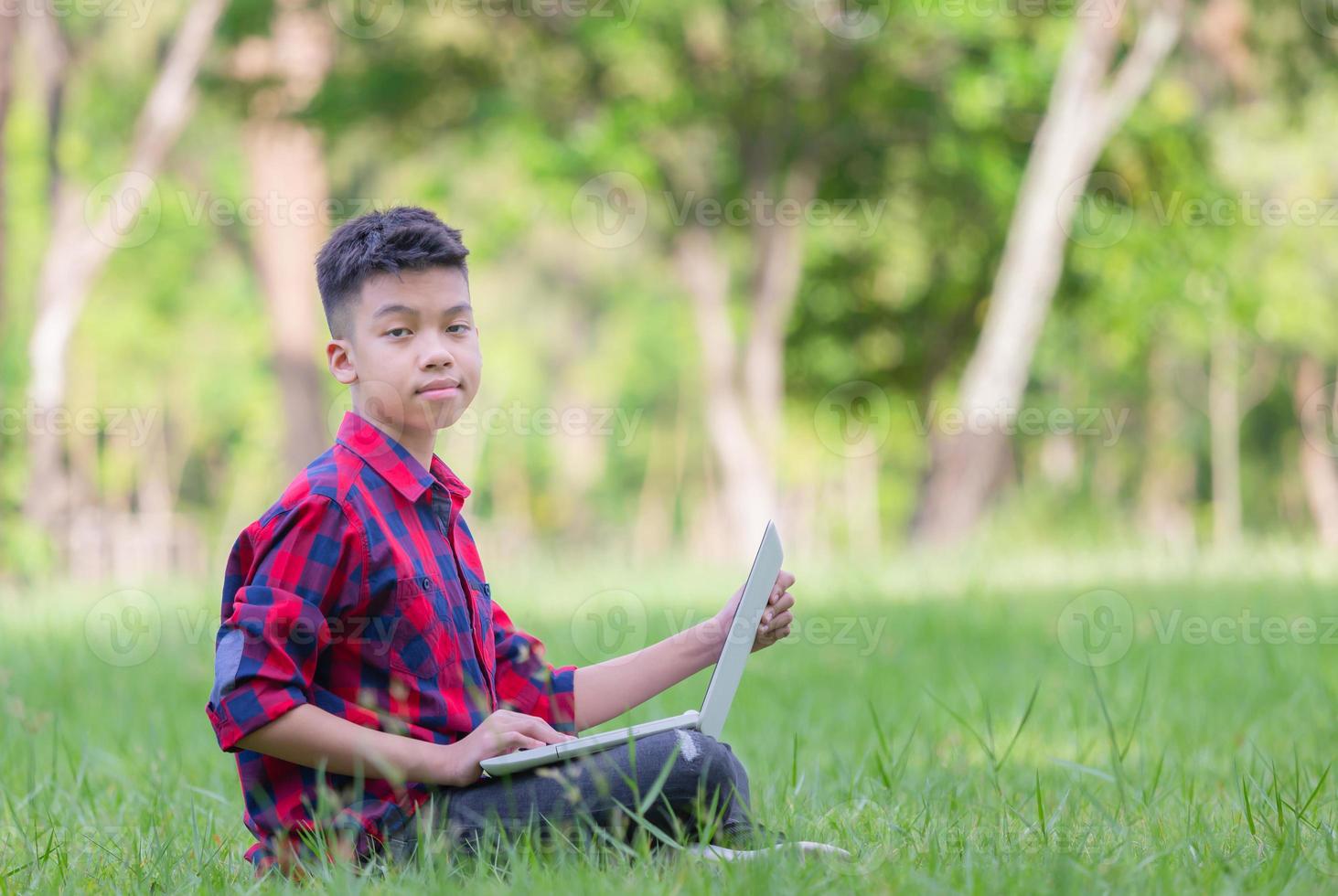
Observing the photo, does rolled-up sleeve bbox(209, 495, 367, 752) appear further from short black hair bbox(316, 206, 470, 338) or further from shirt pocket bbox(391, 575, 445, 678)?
short black hair bbox(316, 206, 470, 338)

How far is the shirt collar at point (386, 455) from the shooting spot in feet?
8.51

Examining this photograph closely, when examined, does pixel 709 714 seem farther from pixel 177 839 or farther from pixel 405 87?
pixel 405 87

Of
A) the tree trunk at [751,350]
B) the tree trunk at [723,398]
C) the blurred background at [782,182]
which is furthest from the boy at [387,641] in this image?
the tree trunk at [751,350]

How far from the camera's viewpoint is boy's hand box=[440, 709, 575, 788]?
2.38 m

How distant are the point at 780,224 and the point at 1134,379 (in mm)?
13312

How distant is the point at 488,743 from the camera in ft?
7.80

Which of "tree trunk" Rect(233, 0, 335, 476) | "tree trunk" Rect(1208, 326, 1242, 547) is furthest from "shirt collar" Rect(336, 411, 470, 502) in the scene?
"tree trunk" Rect(1208, 326, 1242, 547)

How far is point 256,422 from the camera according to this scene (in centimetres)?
3691

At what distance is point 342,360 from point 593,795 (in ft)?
2.96

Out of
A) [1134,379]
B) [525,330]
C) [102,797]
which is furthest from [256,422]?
[102,797]

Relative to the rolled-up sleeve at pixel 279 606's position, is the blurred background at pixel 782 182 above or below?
above

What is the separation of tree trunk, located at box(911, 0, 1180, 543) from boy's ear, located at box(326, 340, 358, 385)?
11417 mm

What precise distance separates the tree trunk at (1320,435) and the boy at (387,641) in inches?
1004

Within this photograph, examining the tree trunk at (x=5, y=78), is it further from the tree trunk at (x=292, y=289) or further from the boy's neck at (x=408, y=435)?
the boy's neck at (x=408, y=435)
